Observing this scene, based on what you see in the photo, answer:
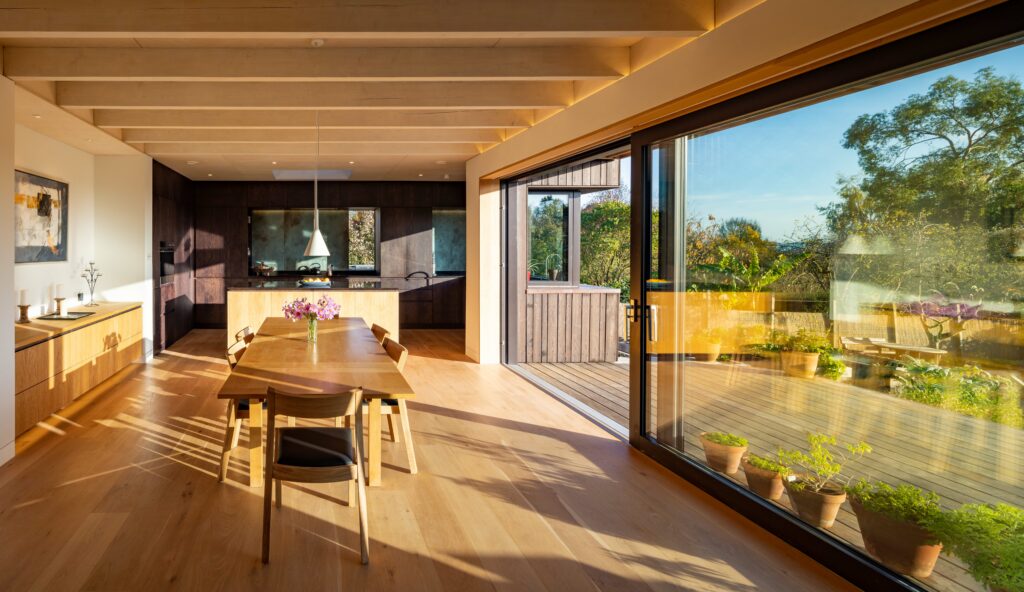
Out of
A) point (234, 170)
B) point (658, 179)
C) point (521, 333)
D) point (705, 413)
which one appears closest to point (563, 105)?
point (658, 179)

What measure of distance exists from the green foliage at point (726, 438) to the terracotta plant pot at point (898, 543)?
829mm

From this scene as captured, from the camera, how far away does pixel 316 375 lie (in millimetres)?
3969

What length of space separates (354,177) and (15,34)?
315 inches

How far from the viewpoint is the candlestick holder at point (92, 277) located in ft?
26.4

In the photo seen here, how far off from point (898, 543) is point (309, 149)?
7.42 metres

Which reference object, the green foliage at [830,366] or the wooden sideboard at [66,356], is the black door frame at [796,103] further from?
the wooden sideboard at [66,356]

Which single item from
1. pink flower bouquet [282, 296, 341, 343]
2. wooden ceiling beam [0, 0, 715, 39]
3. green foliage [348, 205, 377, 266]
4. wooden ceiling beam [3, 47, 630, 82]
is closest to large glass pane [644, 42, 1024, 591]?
wooden ceiling beam [0, 0, 715, 39]

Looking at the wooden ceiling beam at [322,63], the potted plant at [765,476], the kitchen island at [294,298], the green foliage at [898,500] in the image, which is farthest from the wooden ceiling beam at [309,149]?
the green foliage at [898,500]

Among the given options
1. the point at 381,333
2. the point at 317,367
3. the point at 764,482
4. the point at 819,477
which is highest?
the point at 381,333

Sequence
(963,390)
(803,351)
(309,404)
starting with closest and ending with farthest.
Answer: (963,390), (309,404), (803,351)

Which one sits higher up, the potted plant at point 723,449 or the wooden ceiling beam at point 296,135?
the wooden ceiling beam at point 296,135

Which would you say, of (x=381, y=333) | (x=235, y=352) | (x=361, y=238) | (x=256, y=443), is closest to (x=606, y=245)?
(x=361, y=238)

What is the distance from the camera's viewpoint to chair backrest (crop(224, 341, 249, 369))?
14.9ft

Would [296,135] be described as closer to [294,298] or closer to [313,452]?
[294,298]
